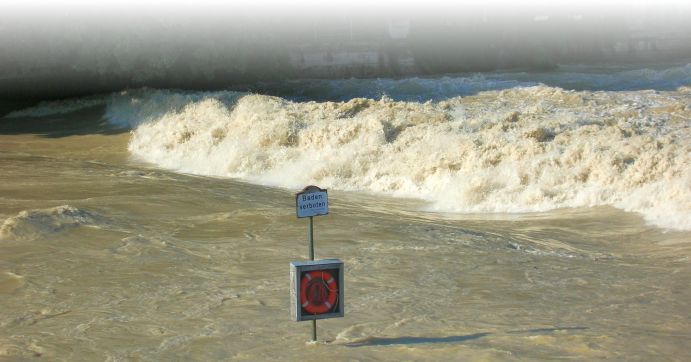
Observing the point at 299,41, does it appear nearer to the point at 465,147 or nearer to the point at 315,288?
the point at 465,147

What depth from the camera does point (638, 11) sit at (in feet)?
158

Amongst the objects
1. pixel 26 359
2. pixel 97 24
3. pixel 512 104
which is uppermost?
pixel 97 24

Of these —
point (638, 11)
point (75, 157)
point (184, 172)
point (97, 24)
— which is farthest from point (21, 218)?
point (638, 11)

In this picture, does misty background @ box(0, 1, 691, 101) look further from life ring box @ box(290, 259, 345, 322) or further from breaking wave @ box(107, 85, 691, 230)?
life ring box @ box(290, 259, 345, 322)

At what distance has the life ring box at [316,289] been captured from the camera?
737 centimetres

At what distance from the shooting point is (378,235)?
1265 cm

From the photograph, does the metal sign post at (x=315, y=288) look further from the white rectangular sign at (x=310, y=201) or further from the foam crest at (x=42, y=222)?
the foam crest at (x=42, y=222)

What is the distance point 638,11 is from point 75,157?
32.0 m

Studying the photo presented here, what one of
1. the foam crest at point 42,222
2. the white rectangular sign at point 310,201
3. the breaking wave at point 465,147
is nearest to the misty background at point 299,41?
the breaking wave at point 465,147

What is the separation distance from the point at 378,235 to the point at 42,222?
4.16 metres

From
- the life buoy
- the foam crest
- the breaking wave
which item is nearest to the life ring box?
the life buoy

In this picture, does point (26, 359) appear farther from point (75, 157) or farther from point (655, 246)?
point (75, 157)

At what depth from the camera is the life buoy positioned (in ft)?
24.3

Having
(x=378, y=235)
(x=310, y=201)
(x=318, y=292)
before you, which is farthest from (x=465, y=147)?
(x=318, y=292)
